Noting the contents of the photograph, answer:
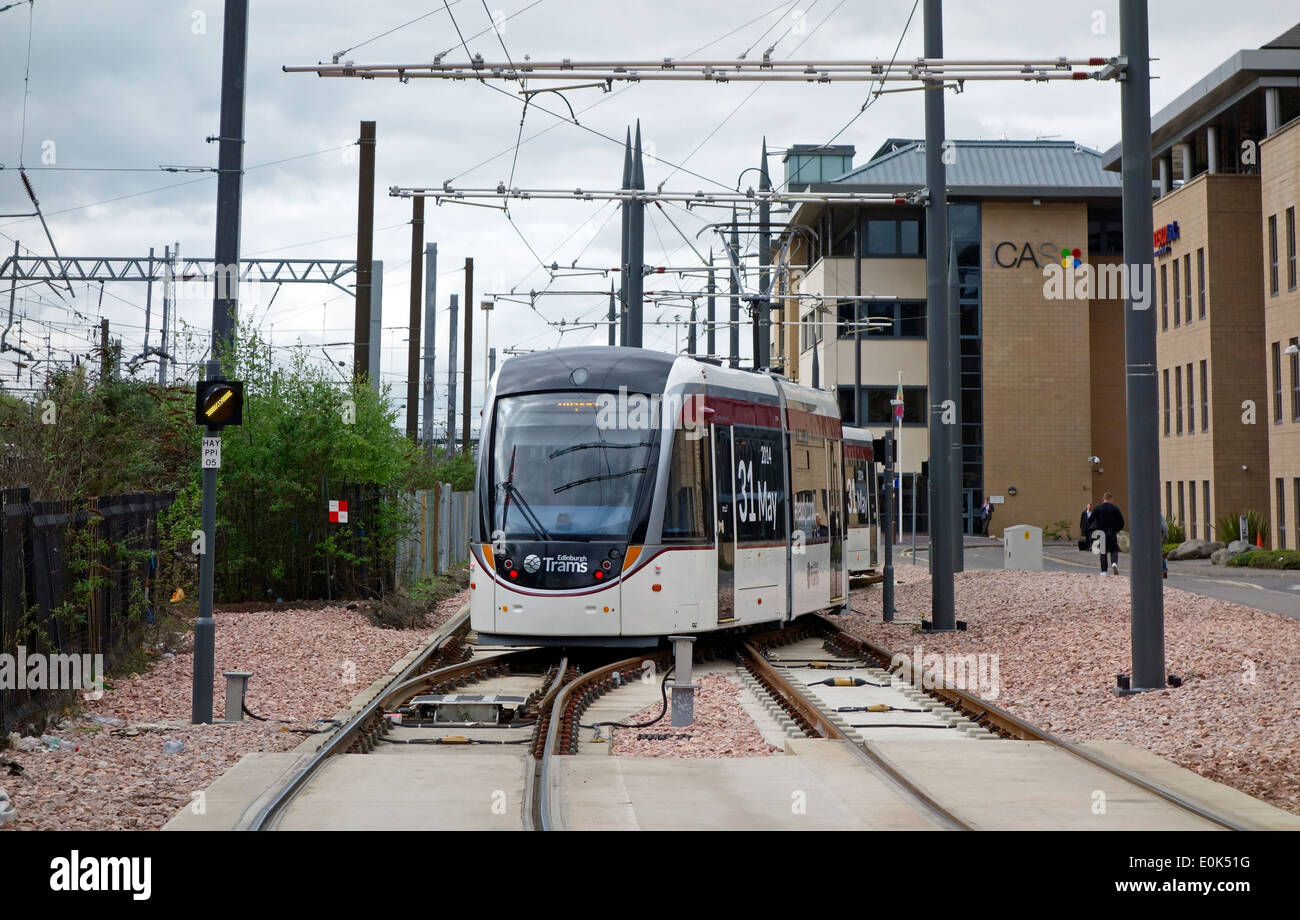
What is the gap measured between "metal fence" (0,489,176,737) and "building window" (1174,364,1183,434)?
127ft

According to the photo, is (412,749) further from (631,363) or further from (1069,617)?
(1069,617)

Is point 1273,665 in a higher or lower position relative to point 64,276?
lower

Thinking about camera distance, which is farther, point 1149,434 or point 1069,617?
point 1069,617

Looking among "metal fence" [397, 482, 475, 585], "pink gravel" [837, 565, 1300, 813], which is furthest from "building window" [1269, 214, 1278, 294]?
"metal fence" [397, 482, 475, 585]

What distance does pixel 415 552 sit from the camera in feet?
95.2

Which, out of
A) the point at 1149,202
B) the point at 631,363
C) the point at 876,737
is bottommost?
the point at 876,737

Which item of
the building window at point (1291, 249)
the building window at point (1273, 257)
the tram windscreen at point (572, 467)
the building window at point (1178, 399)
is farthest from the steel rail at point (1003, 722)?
the building window at point (1178, 399)

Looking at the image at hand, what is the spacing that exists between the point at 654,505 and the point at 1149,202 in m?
5.87

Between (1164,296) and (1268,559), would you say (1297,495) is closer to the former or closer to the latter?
(1268,559)

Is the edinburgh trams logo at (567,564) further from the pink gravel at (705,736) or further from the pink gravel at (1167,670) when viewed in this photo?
the pink gravel at (1167,670)

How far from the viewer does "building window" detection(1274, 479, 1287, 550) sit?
4062cm

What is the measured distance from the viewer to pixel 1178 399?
49.4 m

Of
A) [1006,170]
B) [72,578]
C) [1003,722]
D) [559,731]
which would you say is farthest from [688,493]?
[1006,170]
